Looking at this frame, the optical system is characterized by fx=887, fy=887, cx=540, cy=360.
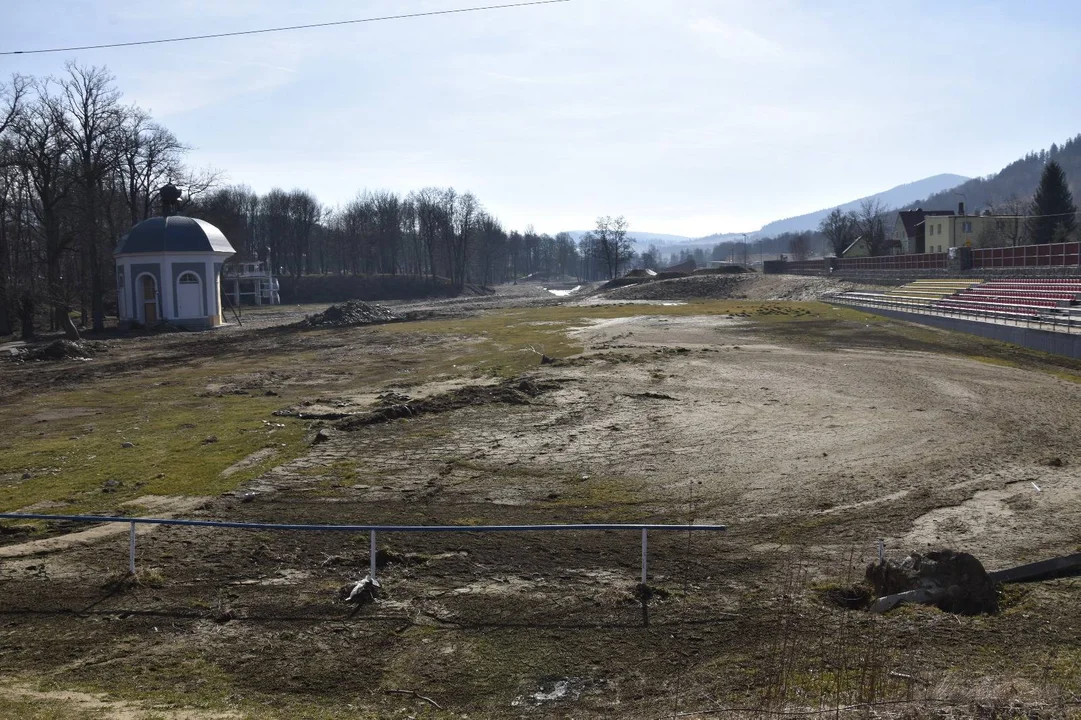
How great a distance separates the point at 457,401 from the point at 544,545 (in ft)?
37.8

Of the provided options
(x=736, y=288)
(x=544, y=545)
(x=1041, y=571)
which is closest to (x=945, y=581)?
(x=1041, y=571)

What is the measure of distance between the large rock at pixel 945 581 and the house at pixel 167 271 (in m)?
55.5

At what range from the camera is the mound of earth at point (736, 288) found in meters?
76.9

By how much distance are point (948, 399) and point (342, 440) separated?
15.5 m

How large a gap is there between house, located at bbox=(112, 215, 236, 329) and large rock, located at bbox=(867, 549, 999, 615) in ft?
182

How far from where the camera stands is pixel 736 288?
88.2m

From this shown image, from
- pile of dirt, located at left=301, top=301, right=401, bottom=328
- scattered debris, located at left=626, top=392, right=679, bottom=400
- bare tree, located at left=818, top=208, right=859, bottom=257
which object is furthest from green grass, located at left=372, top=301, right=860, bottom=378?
bare tree, located at left=818, top=208, right=859, bottom=257

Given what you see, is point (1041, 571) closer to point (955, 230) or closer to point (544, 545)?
point (544, 545)

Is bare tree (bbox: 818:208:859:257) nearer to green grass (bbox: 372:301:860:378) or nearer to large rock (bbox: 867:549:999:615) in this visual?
green grass (bbox: 372:301:860:378)

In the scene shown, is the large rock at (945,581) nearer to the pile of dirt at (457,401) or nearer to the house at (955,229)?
the pile of dirt at (457,401)

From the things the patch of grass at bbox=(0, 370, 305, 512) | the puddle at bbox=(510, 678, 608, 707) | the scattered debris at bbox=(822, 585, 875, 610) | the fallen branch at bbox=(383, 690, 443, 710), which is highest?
the patch of grass at bbox=(0, 370, 305, 512)

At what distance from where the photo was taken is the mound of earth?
76.9 metres

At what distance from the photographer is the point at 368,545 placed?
40.1ft

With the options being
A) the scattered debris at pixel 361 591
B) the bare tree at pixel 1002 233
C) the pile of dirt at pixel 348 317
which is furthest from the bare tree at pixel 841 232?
the scattered debris at pixel 361 591
